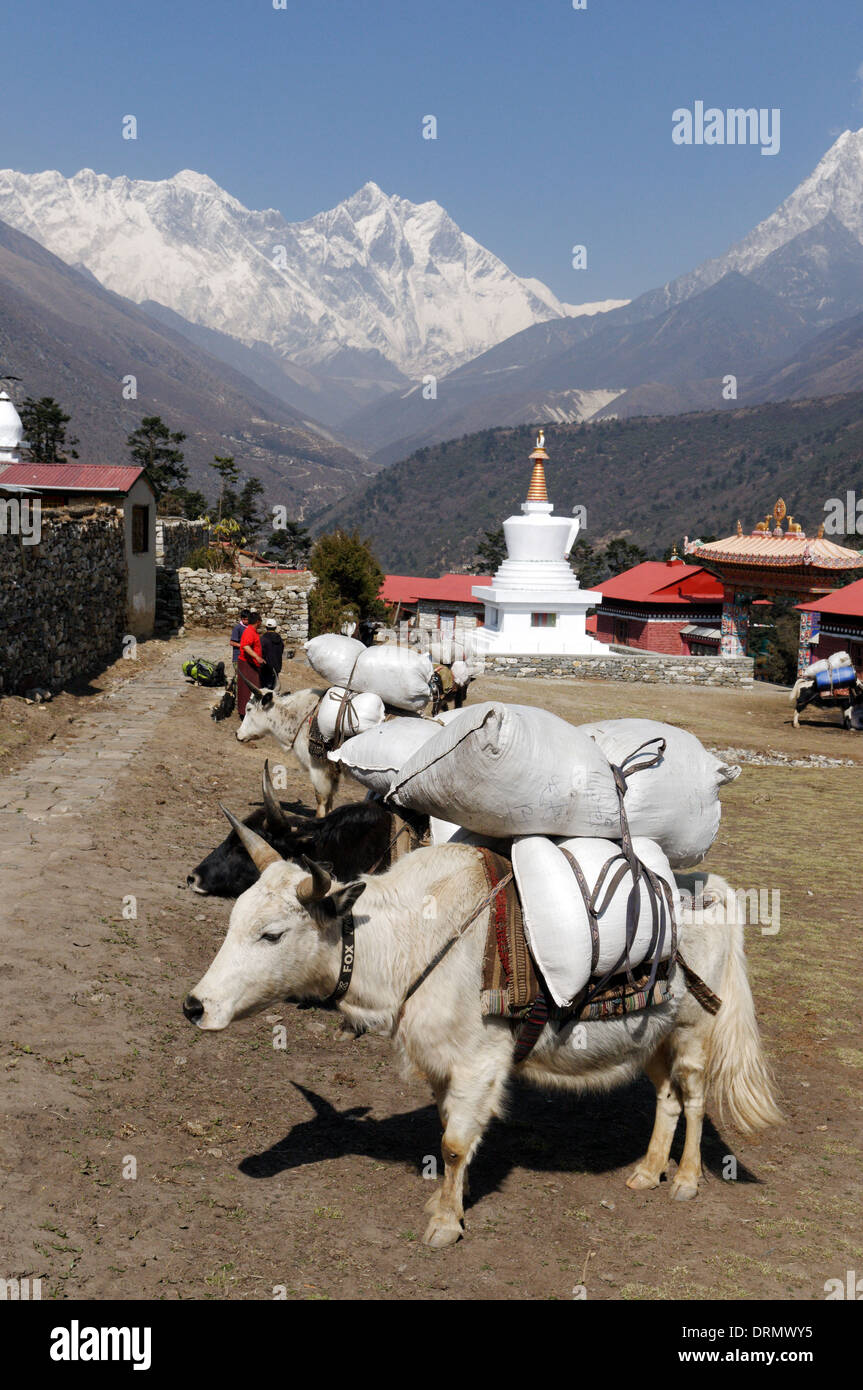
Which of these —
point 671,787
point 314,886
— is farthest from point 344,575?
point 314,886

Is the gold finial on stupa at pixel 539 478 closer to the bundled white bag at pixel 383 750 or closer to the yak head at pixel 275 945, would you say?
the bundled white bag at pixel 383 750

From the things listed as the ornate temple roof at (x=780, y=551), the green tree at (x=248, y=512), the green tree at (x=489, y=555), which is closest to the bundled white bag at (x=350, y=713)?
the ornate temple roof at (x=780, y=551)

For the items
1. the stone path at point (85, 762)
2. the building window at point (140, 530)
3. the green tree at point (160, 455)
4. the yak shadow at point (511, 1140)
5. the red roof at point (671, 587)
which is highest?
the green tree at point (160, 455)

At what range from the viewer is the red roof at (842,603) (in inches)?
1190

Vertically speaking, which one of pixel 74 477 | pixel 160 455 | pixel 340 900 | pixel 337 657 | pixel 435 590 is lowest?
pixel 340 900

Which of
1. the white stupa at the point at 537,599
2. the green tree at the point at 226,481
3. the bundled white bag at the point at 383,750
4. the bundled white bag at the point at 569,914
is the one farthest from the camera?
the green tree at the point at 226,481

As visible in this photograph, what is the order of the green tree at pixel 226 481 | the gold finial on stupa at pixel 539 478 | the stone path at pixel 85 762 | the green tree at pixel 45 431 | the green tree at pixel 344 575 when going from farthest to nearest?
the green tree at pixel 45 431 → the green tree at pixel 226 481 → the gold finial on stupa at pixel 539 478 → the green tree at pixel 344 575 → the stone path at pixel 85 762

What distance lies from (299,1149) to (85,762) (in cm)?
808

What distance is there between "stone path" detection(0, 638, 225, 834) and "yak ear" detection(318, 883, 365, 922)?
4894mm

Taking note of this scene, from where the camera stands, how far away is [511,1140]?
5715 mm

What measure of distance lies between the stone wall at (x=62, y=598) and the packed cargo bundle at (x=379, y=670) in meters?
6.20

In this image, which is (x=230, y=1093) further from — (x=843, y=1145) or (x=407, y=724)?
(x=843, y=1145)

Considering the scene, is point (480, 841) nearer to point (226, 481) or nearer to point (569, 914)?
point (569, 914)
